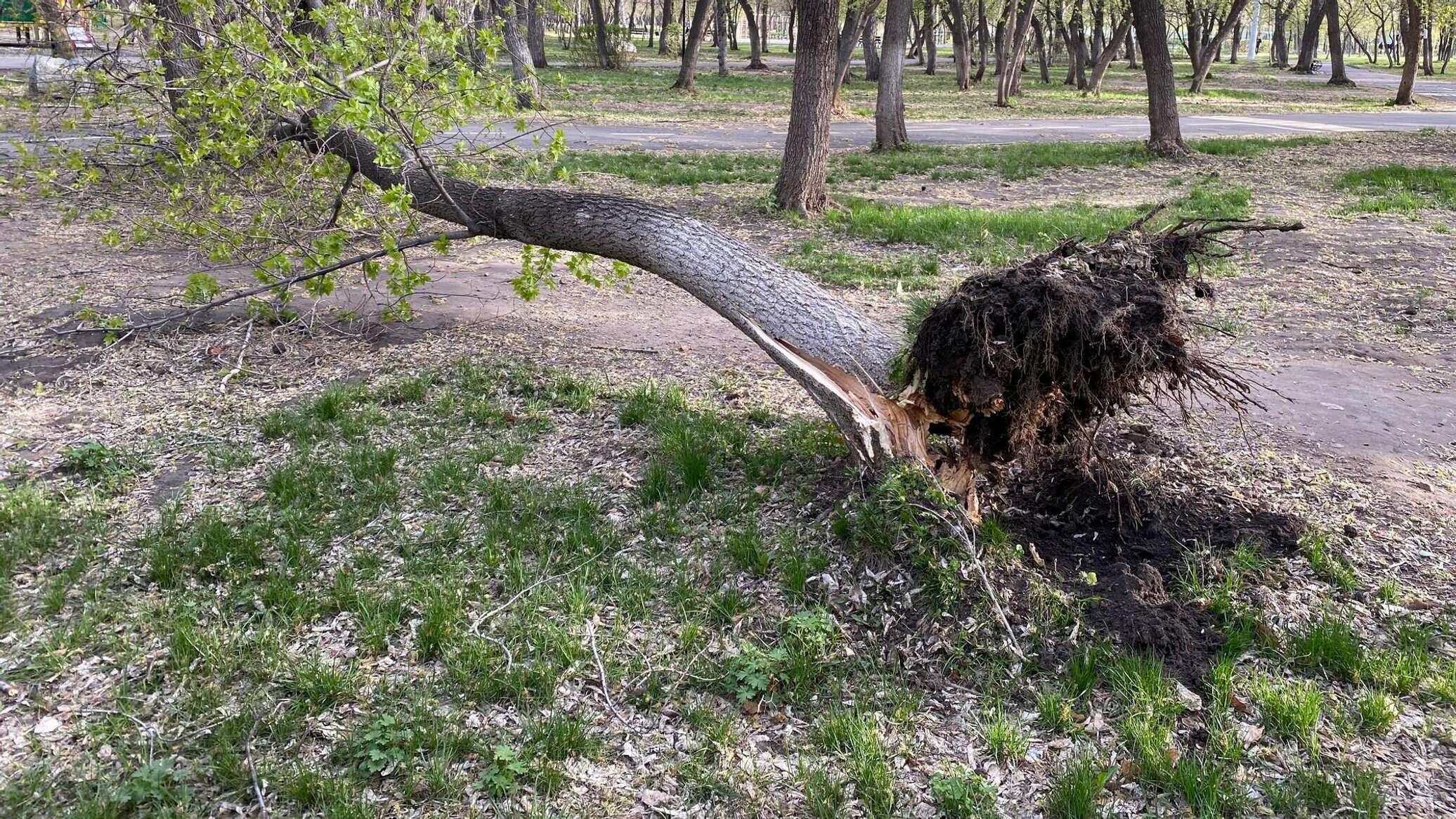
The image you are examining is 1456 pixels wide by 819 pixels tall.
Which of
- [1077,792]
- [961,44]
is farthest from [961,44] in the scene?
[1077,792]

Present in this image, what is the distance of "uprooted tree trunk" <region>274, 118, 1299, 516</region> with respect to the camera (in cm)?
364

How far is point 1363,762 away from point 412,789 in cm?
281

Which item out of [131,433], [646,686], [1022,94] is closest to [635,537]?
[646,686]

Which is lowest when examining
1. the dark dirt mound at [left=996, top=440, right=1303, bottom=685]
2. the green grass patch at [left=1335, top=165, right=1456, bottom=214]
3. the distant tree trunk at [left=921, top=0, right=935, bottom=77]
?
the dark dirt mound at [left=996, top=440, right=1303, bottom=685]

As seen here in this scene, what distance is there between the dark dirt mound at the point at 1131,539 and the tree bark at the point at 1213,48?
24798mm

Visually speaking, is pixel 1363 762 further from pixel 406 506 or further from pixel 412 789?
pixel 406 506

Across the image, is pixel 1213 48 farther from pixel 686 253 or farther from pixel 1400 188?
pixel 686 253

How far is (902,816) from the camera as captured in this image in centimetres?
279

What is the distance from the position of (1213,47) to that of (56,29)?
1076 inches

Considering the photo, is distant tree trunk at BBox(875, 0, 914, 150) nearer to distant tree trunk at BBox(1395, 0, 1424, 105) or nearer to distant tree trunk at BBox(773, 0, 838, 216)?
distant tree trunk at BBox(773, 0, 838, 216)

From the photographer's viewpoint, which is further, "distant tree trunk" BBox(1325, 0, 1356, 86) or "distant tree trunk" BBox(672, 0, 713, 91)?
"distant tree trunk" BBox(1325, 0, 1356, 86)

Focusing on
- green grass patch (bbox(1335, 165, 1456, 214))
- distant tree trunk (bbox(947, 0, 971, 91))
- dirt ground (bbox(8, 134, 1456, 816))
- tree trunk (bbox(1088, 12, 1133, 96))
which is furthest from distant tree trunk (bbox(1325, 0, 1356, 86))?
dirt ground (bbox(8, 134, 1456, 816))

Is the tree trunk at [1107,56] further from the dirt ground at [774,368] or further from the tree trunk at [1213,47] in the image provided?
the dirt ground at [774,368]

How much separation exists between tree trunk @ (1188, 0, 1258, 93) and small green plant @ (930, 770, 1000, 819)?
87.2 ft
